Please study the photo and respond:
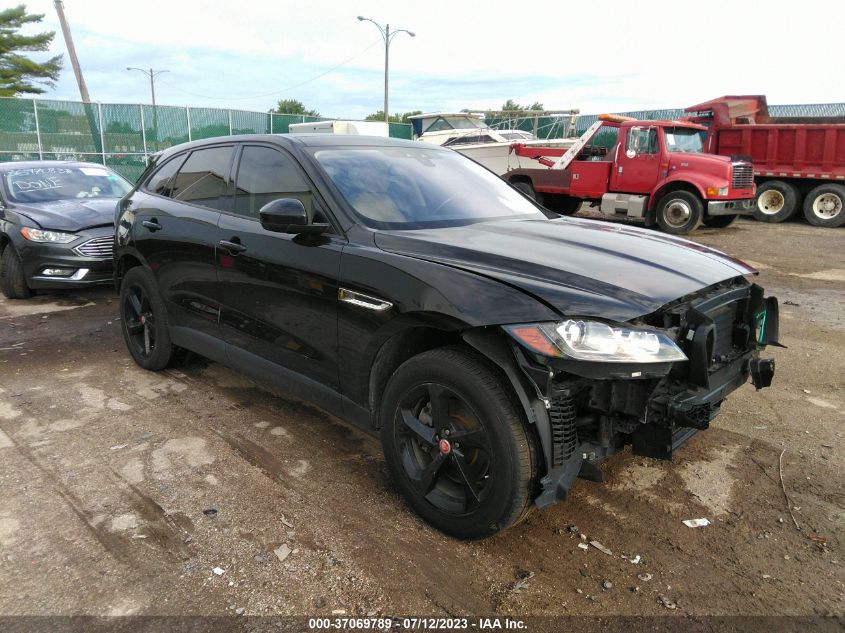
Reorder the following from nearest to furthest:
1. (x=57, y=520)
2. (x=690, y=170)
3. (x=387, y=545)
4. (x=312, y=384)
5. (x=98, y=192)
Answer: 1. (x=387, y=545)
2. (x=57, y=520)
3. (x=312, y=384)
4. (x=98, y=192)
5. (x=690, y=170)

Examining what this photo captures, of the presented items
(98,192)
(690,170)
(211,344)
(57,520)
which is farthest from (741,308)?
A: (690,170)

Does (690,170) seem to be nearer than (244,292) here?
No

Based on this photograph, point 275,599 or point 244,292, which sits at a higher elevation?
point 244,292

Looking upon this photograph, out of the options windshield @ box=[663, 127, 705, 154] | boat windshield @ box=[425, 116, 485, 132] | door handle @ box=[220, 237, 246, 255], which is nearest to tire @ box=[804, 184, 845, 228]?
windshield @ box=[663, 127, 705, 154]

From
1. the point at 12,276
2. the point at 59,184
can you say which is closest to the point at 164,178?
the point at 12,276

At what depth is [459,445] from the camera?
103 inches

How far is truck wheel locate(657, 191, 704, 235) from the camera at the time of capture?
12672 mm

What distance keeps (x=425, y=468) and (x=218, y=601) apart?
3.21ft

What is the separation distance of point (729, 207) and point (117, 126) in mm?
18046

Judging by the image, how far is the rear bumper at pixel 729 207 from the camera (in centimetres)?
1259

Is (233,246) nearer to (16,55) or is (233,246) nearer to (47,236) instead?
(47,236)

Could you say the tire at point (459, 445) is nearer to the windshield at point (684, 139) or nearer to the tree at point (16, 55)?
the windshield at point (684, 139)

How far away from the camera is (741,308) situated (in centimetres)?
306

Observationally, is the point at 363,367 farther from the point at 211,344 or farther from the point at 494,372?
the point at 211,344
